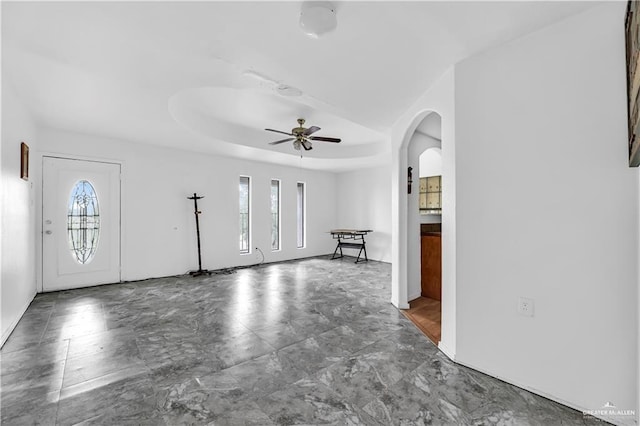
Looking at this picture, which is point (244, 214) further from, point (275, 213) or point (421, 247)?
point (421, 247)

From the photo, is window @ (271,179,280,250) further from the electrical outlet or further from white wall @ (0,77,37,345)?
the electrical outlet

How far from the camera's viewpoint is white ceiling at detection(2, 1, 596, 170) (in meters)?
1.74

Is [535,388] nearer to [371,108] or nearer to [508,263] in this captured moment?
[508,263]

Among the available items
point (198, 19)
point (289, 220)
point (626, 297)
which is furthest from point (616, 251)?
point (289, 220)

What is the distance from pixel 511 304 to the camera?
2.02 metres

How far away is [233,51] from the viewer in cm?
215

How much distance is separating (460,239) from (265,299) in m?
2.73

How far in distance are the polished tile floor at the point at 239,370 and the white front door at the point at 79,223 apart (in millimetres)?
835

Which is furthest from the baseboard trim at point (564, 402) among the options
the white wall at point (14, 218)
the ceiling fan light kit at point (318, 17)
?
the white wall at point (14, 218)

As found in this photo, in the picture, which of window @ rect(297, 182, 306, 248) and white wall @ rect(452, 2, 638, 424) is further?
window @ rect(297, 182, 306, 248)

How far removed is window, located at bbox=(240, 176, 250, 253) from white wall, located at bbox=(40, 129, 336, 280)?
138 mm

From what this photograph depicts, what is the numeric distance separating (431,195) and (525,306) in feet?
14.1

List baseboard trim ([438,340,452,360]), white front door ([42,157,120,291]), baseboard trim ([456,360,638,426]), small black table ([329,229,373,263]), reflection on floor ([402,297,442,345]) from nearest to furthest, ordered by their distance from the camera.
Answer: baseboard trim ([456,360,638,426]), baseboard trim ([438,340,452,360]), reflection on floor ([402,297,442,345]), white front door ([42,157,120,291]), small black table ([329,229,373,263])

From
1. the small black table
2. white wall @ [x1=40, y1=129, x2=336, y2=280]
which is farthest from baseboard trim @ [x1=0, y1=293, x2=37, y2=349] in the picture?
the small black table
